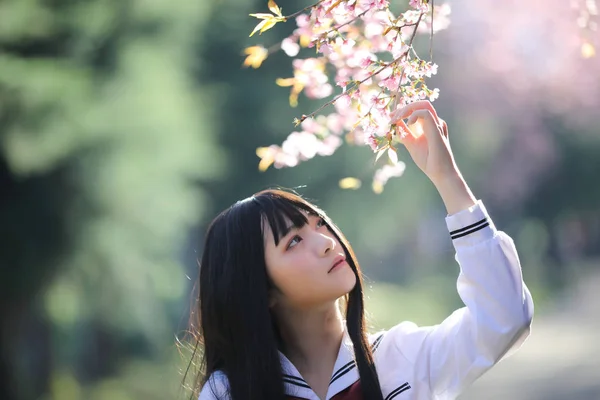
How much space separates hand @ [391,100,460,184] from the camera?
150cm

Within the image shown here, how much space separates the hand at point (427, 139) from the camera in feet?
4.92

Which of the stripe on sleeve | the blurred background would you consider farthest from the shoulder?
the stripe on sleeve

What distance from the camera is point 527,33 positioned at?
1212cm

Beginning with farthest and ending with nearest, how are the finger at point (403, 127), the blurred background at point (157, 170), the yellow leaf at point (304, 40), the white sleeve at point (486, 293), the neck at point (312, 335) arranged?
1. the blurred background at point (157, 170)
2. the yellow leaf at point (304, 40)
3. the neck at point (312, 335)
4. the finger at point (403, 127)
5. the white sleeve at point (486, 293)

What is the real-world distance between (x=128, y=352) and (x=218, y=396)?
265 inches

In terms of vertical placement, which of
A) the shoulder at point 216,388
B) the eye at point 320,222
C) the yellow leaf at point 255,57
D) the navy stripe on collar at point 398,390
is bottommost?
the navy stripe on collar at point 398,390

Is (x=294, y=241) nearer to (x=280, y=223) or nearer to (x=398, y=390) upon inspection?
(x=280, y=223)

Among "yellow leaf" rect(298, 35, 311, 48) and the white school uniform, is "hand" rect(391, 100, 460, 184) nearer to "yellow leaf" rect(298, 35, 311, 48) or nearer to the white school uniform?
the white school uniform

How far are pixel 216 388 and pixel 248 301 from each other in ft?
0.56

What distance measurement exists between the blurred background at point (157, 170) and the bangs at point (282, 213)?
0.34m

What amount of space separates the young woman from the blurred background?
26cm

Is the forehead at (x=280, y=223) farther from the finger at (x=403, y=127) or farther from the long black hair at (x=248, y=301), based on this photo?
the finger at (x=403, y=127)

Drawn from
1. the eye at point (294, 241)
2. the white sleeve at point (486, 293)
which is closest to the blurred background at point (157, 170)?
the eye at point (294, 241)

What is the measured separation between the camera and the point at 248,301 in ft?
5.55
